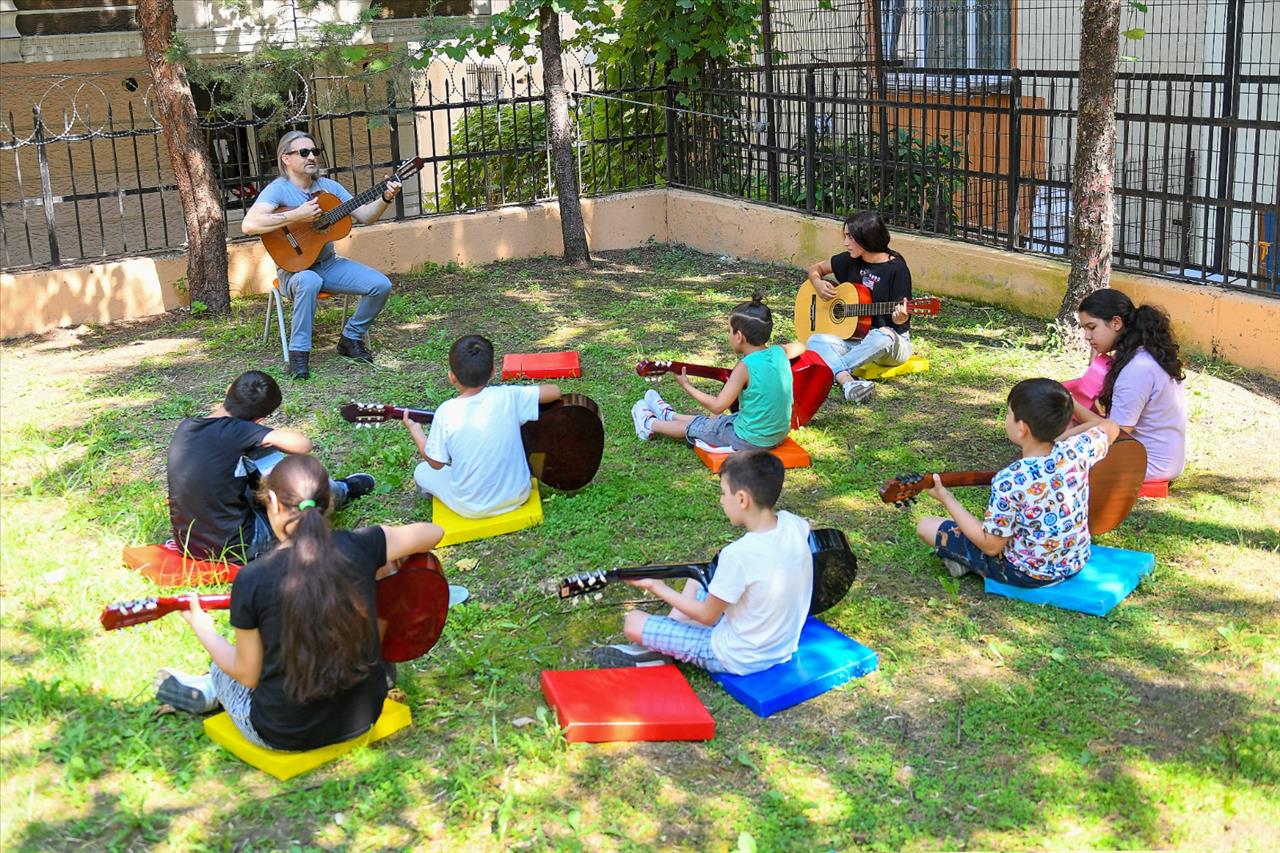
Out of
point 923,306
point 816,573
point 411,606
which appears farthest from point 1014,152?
point 411,606

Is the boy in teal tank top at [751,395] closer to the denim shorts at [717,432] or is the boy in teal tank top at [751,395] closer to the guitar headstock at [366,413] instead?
the denim shorts at [717,432]

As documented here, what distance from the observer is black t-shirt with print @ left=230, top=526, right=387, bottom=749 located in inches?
156

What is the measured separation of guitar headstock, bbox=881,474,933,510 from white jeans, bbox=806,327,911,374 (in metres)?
2.79

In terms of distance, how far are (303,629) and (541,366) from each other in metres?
4.56

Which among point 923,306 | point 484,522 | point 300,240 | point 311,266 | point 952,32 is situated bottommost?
point 484,522

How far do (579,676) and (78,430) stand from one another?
436cm

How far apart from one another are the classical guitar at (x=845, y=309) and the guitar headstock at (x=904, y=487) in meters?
2.93

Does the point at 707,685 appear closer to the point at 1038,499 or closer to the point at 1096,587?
the point at 1038,499

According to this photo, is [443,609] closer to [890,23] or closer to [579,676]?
[579,676]

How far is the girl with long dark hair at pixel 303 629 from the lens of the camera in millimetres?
3955

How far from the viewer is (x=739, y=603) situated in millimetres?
4578

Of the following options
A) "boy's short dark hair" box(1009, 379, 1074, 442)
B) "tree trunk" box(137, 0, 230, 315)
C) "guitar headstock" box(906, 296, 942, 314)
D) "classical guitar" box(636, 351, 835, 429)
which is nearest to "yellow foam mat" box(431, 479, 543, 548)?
"classical guitar" box(636, 351, 835, 429)

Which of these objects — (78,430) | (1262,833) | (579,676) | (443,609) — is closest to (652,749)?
(579,676)

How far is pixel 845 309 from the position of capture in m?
8.27
